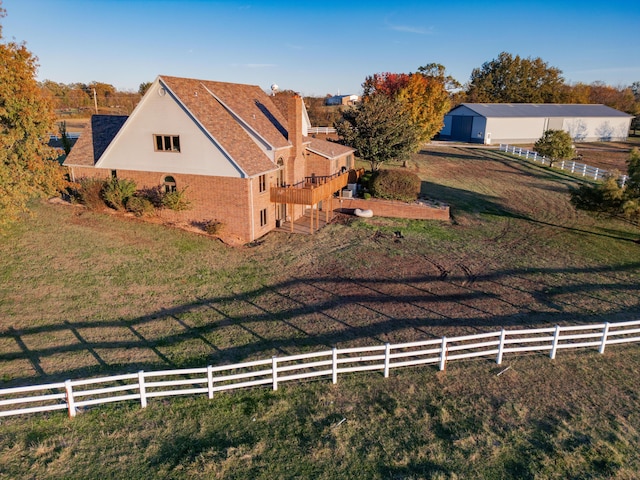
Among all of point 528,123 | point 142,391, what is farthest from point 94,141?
point 528,123

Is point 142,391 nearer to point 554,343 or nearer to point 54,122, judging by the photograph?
point 554,343

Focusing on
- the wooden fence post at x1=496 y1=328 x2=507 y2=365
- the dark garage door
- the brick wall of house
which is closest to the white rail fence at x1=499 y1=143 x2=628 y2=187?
the dark garage door

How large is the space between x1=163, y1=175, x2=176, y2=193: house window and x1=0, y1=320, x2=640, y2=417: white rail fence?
16.1 metres

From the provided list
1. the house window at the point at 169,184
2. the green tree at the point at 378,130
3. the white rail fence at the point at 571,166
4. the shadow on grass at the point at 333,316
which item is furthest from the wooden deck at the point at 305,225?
the white rail fence at the point at 571,166

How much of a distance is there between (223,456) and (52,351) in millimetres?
8408

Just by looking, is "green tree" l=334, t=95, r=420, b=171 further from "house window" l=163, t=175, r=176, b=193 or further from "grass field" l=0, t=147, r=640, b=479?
"house window" l=163, t=175, r=176, b=193

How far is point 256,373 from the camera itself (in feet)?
38.5

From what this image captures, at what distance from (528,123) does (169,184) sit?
68820 mm

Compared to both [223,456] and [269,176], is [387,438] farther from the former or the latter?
[269,176]

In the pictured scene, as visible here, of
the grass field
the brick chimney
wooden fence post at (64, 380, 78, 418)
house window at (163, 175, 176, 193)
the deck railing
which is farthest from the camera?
the brick chimney

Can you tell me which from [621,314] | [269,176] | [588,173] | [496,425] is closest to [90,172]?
[269,176]

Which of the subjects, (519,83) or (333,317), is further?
(519,83)

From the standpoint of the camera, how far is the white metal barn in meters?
74.1

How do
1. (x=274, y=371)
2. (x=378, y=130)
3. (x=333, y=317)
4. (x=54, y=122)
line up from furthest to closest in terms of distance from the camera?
(x=378, y=130) < (x=54, y=122) < (x=333, y=317) < (x=274, y=371)
